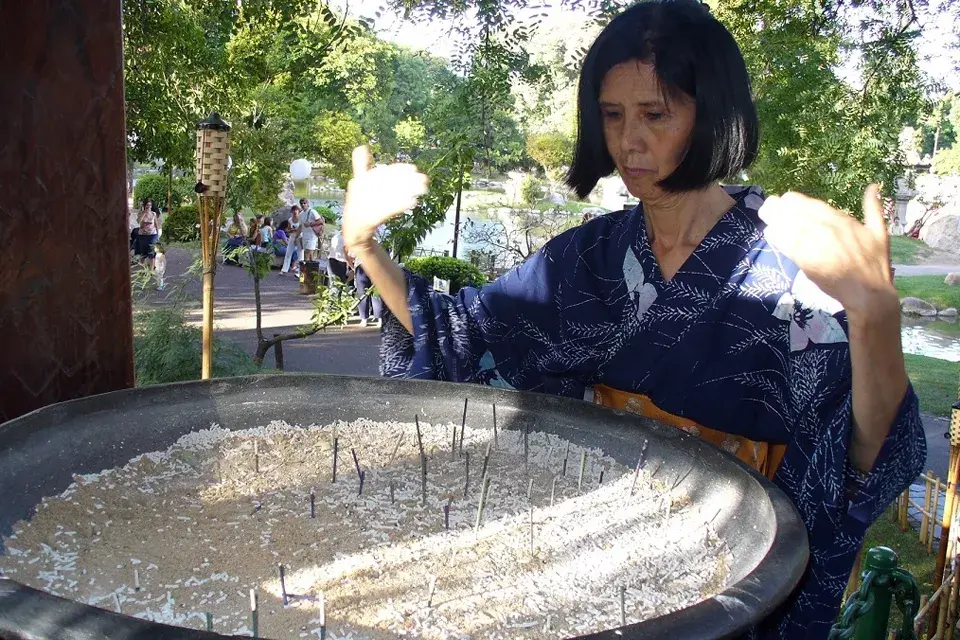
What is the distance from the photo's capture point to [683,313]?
5.19 ft

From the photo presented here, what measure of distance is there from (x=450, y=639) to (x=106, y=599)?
0.41 metres

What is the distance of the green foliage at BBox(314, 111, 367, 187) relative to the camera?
13.4 metres

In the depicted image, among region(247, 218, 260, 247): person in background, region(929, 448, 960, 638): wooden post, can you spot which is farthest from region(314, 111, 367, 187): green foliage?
region(929, 448, 960, 638): wooden post

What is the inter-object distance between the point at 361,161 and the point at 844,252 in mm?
895

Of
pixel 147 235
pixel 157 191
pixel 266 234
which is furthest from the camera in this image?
pixel 157 191

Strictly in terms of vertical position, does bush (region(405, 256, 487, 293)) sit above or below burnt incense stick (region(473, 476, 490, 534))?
below

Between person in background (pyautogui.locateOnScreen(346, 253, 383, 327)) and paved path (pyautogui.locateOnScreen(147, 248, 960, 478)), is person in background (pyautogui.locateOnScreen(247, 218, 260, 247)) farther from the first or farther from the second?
person in background (pyautogui.locateOnScreen(346, 253, 383, 327))

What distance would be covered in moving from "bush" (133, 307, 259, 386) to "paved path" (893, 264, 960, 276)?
15788 millimetres

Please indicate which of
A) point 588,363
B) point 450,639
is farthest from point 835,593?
point 450,639

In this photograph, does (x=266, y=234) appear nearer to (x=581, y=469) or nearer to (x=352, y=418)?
(x=352, y=418)

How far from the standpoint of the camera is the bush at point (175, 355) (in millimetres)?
6168

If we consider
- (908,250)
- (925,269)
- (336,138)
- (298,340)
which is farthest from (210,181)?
(908,250)

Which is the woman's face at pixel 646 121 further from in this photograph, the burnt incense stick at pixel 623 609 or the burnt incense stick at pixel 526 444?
the burnt incense stick at pixel 623 609

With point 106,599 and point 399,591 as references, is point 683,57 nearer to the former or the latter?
point 399,591
